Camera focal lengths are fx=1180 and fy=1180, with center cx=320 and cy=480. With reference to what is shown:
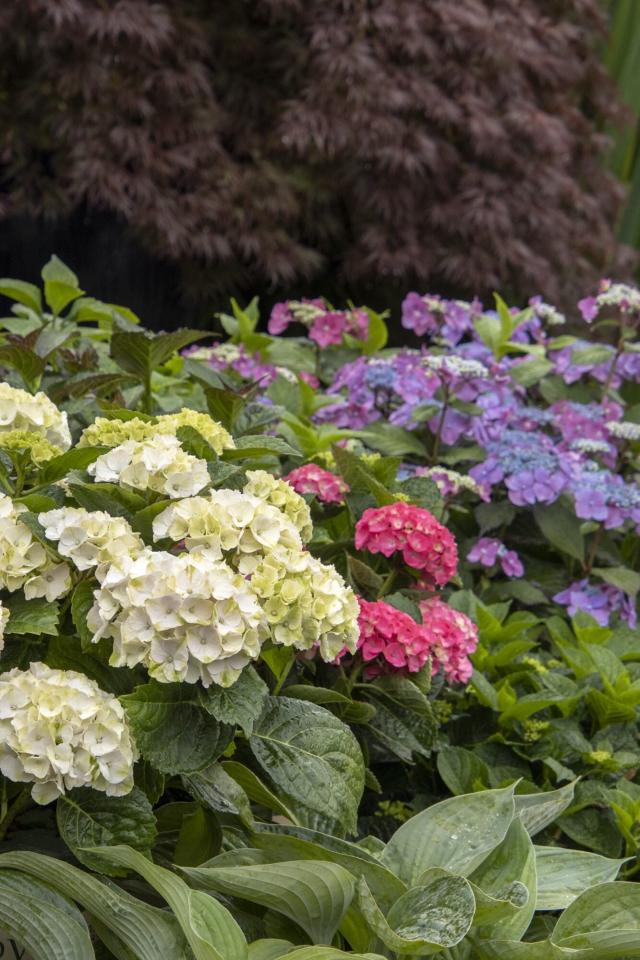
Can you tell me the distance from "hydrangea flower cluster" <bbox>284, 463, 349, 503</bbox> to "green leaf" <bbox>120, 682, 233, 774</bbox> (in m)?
0.57

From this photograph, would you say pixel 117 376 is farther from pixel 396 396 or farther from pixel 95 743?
pixel 396 396

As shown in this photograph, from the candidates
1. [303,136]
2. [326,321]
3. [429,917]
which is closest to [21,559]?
[429,917]

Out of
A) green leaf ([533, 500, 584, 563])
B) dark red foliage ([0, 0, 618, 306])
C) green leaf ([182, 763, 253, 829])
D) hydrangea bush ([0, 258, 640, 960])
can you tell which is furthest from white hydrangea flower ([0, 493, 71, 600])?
dark red foliage ([0, 0, 618, 306])

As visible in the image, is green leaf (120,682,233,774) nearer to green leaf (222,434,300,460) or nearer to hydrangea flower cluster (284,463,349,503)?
green leaf (222,434,300,460)

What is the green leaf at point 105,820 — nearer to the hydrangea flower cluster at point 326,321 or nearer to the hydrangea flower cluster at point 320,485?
the hydrangea flower cluster at point 320,485

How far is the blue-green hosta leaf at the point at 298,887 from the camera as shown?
105cm

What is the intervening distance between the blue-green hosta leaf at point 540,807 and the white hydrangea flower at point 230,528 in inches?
17.4

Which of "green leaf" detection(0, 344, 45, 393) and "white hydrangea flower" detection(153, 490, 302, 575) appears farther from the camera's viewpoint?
"green leaf" detection(0, 344, 45, 393)

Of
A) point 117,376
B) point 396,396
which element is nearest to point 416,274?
point 396,396

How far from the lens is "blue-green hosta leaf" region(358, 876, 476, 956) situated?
3.36ft

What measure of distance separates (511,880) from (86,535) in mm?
560

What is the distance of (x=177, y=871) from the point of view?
1.24 m

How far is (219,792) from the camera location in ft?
3.75

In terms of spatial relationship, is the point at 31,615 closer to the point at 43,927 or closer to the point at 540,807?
the point at 43,927
